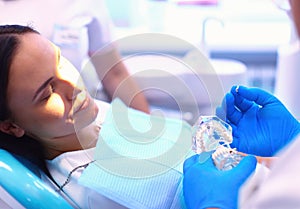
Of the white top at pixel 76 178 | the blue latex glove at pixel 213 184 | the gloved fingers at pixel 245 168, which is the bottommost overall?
the white top at pixel 76 178

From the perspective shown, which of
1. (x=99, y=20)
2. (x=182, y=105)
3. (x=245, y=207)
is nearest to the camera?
(x=245, y=207)

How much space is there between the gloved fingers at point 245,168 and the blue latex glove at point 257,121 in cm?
23

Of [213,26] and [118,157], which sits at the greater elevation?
[118,157]

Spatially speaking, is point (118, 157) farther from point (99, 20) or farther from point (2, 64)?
point (99, 20)

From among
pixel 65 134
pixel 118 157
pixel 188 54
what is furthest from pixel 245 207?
pixel 188 54

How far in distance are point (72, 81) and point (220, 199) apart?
47 cm

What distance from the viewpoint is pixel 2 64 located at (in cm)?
103

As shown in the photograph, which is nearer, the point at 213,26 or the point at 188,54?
the point at 188,54

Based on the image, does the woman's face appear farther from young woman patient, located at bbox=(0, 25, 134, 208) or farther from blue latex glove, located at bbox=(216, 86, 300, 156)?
→ blue latex glove, located at bbox=(216, 86, 300, 156)

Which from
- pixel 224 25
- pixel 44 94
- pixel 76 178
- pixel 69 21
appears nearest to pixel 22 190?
pixel 76 178

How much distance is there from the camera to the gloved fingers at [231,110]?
117 cm

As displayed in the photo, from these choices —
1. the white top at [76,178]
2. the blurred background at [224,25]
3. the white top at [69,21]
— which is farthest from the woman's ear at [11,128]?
the blurred background at [224,25]

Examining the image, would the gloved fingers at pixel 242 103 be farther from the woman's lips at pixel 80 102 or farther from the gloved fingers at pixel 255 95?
the woman's lips at pixel 80 102

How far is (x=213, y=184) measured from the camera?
872mm
